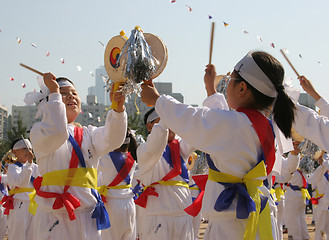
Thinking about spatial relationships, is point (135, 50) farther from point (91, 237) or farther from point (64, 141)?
point (91, 237)

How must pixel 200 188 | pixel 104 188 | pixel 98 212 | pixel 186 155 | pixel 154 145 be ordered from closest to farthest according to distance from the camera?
pixel 200 188 → pixel 98 212 → pixel 154 145 → pixel 186 155 → pixel 104 188

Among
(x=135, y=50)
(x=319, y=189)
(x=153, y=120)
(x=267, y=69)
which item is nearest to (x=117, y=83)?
(x=135, y=50)

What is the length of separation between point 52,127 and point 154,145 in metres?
1.93

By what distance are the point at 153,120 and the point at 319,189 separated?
7778 mm

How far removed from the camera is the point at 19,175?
967 cm

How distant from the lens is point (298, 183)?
14695 mm

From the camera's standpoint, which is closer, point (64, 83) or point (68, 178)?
point (68, 178)

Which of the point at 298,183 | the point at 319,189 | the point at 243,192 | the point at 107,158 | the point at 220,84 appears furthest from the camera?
the point at 298,183

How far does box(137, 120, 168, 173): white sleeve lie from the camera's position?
621 cm

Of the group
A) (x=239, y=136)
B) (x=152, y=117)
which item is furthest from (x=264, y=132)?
(x=152, y=117)

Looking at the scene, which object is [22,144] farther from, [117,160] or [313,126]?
[313,126]

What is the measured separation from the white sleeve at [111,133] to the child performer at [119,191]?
3.59 meters

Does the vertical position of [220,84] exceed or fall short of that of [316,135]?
it exceeds it

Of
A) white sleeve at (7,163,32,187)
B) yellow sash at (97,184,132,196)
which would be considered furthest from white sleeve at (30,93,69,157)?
white sleeve at (7,163,32,187)
